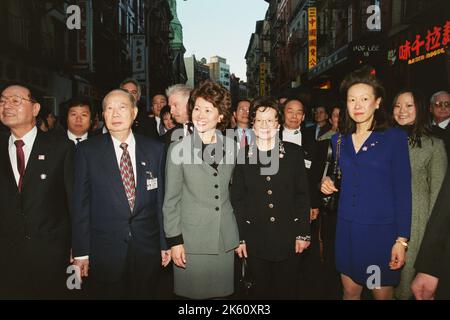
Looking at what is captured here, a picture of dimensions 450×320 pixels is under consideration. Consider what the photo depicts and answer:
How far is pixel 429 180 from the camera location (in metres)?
3.59

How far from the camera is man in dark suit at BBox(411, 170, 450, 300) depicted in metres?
2.23

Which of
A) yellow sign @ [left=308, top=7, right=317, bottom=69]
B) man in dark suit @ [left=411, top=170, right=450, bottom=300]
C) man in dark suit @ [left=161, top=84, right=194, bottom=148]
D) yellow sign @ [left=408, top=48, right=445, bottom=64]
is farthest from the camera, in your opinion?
yellow sign @ [left=308, top=7, right=317, bottom=69]

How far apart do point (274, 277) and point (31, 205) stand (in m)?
2.55

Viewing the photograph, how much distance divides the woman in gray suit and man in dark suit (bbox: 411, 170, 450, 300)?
A: 1707 millimetres

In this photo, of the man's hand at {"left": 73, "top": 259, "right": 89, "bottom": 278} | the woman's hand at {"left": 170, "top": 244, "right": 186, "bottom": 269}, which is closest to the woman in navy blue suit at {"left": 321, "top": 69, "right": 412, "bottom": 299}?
the woman's hand at {"left": 170, "top": 244, "right": 186, "bottom": 269}

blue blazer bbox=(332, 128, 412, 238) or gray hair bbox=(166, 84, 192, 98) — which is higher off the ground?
gray hair bbox=(166, 84, 192, 98)

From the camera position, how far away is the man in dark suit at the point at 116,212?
319 cm

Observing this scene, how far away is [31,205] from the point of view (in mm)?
3334

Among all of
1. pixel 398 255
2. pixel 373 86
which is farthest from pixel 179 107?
pixel 398 255

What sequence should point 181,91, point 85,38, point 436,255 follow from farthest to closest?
point 85,38 → point 181,91 → point 436,255

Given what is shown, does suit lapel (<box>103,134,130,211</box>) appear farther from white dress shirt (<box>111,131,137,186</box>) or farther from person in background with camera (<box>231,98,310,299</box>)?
person in background with camera (<box>231,98,310,299</box>)

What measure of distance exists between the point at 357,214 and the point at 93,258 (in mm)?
2545

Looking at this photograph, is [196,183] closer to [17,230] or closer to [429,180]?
[17,230]

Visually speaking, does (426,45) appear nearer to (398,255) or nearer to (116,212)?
(398,255)
